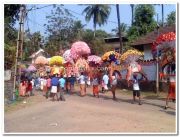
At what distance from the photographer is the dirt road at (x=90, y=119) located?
10.1 m

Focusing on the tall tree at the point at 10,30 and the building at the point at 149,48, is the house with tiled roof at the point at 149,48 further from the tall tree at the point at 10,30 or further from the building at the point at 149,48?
the tall tree at the point at 10,30

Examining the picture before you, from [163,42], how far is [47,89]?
598 cm

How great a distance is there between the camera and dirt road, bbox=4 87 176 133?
1013 centimetres

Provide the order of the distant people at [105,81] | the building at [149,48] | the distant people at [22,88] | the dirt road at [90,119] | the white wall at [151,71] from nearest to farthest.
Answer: the dirt road at [90,119]
the distant people at [22,88]
the distant people at [105,81]
the white wall at [151,71]
the building at [149,48]

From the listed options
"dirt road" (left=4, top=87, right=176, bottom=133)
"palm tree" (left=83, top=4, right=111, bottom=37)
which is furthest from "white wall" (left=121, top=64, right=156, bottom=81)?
"palm tree" (left=83, top=4, right=111, bottom=37)

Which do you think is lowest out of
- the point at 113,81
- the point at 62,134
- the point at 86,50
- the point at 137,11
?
the point at 62,134

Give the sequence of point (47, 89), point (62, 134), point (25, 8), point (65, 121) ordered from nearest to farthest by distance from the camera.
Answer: point (62, 134) < point (65, 121) < point (25, 8) < point (47, 89)

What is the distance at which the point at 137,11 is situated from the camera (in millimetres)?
35562

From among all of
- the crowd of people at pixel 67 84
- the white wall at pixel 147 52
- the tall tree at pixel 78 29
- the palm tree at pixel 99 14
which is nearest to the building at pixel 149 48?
the white wall at pixel 147 52

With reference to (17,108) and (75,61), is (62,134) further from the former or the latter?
(75,61)

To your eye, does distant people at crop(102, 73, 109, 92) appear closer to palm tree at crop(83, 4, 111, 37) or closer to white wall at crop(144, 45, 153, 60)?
white wall at crop(144, 45, 153, 60)

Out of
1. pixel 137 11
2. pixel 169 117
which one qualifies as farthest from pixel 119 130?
pixel 137 11

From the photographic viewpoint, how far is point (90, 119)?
37.1 ft

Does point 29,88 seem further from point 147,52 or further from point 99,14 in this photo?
point 99,14
